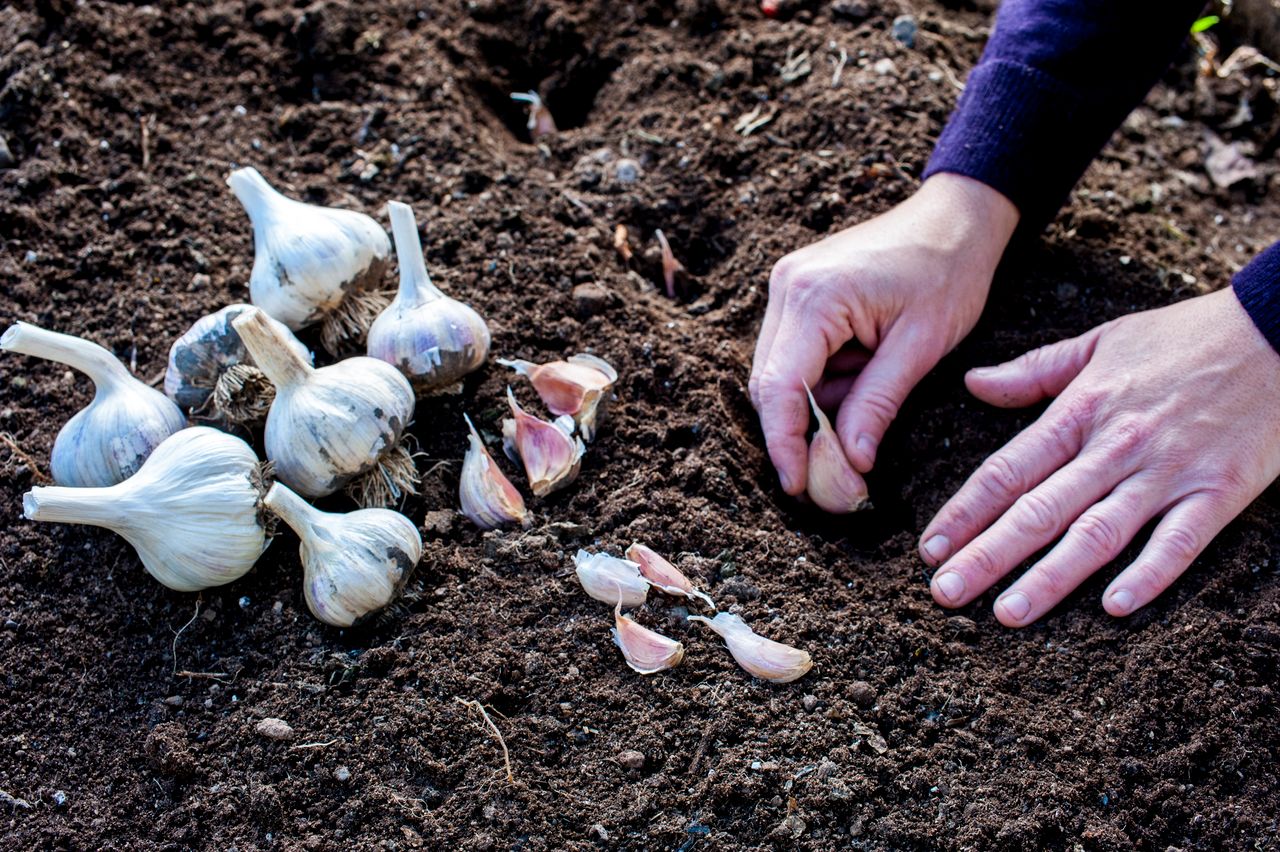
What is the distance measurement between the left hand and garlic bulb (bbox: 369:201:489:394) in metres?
1.00

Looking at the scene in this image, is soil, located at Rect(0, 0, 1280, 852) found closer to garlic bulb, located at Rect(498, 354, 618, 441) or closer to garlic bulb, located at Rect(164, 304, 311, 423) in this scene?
garlic bulb, located at Rect(498, 354, 618, 441)

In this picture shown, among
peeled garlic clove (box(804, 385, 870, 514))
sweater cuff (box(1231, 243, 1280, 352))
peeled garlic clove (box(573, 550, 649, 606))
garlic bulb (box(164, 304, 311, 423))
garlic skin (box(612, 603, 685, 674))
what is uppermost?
sweater cuff (box(1231, 243, 1280, 352))

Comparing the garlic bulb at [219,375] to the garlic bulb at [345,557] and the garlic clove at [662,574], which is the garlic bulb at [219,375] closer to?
the garlic bulb at [345,557]

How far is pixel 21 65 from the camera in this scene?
2.73m

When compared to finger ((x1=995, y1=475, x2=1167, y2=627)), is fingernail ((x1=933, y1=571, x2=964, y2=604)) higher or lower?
lower

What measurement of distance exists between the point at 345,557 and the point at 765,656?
29.7 inches

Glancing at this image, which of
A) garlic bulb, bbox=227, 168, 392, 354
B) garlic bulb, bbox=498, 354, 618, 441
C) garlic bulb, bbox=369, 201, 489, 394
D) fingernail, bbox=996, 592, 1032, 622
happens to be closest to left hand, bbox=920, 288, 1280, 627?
fingernail, bbox=996, 592, 1032, 622

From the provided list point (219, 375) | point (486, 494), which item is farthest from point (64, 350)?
point (486, 494)

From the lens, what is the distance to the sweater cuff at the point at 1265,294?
197 centimetres

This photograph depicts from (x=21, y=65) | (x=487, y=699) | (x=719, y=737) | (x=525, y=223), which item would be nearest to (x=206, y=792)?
(x=487, y=699)

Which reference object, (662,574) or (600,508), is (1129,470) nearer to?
(662,574)

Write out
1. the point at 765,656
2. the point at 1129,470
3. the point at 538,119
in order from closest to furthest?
1. the point at 765,656
2. the point at 1129,470
3. the point at 538,119

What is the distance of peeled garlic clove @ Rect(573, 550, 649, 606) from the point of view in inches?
75.6

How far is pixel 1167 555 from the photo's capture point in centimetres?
189
